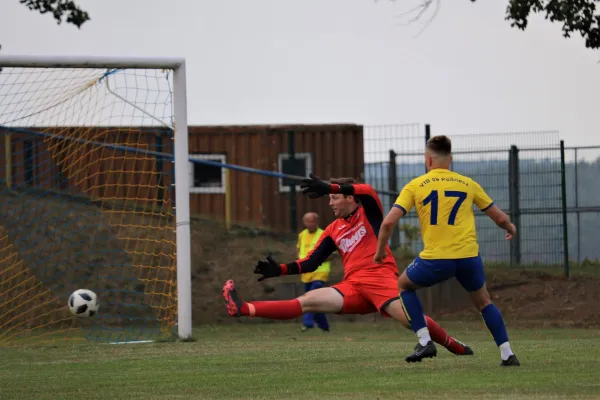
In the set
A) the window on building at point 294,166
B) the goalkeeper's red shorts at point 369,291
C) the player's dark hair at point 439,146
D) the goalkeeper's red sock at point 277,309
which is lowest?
the goalkeeper's red sock at point 277,309

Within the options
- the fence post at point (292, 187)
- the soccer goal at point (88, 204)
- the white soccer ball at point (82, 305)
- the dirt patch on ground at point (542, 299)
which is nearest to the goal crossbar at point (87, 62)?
the soccer goal at point (88, 204)

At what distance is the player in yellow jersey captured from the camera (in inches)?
344

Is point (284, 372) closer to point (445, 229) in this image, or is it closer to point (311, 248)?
point (445, 229)

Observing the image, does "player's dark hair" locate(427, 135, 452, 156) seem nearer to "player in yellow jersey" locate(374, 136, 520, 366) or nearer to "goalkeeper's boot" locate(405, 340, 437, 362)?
"player in yellow jersey" locate(374, 136, 520, 366)

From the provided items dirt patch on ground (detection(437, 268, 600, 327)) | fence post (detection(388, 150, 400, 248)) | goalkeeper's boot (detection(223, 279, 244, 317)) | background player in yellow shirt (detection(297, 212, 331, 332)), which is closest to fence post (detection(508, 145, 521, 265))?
dirt patch on ground (detection(437, 268, 600, 327))

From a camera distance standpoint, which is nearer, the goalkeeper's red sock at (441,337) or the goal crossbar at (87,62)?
the goalkeeper's red sock at (441,337)

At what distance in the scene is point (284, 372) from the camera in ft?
30.5

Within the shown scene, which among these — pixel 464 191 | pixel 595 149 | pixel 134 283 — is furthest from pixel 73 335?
pixel 595 149

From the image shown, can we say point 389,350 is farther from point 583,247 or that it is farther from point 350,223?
point 583,247

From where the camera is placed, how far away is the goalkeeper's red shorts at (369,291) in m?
9.79

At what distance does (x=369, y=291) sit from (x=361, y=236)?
20.9 inches

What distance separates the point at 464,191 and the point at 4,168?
588 inches

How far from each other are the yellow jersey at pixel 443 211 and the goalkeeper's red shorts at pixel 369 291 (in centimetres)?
106

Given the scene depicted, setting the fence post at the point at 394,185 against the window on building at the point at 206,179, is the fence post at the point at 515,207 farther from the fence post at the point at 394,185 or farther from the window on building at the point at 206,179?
the window on building at the point at 206,179
